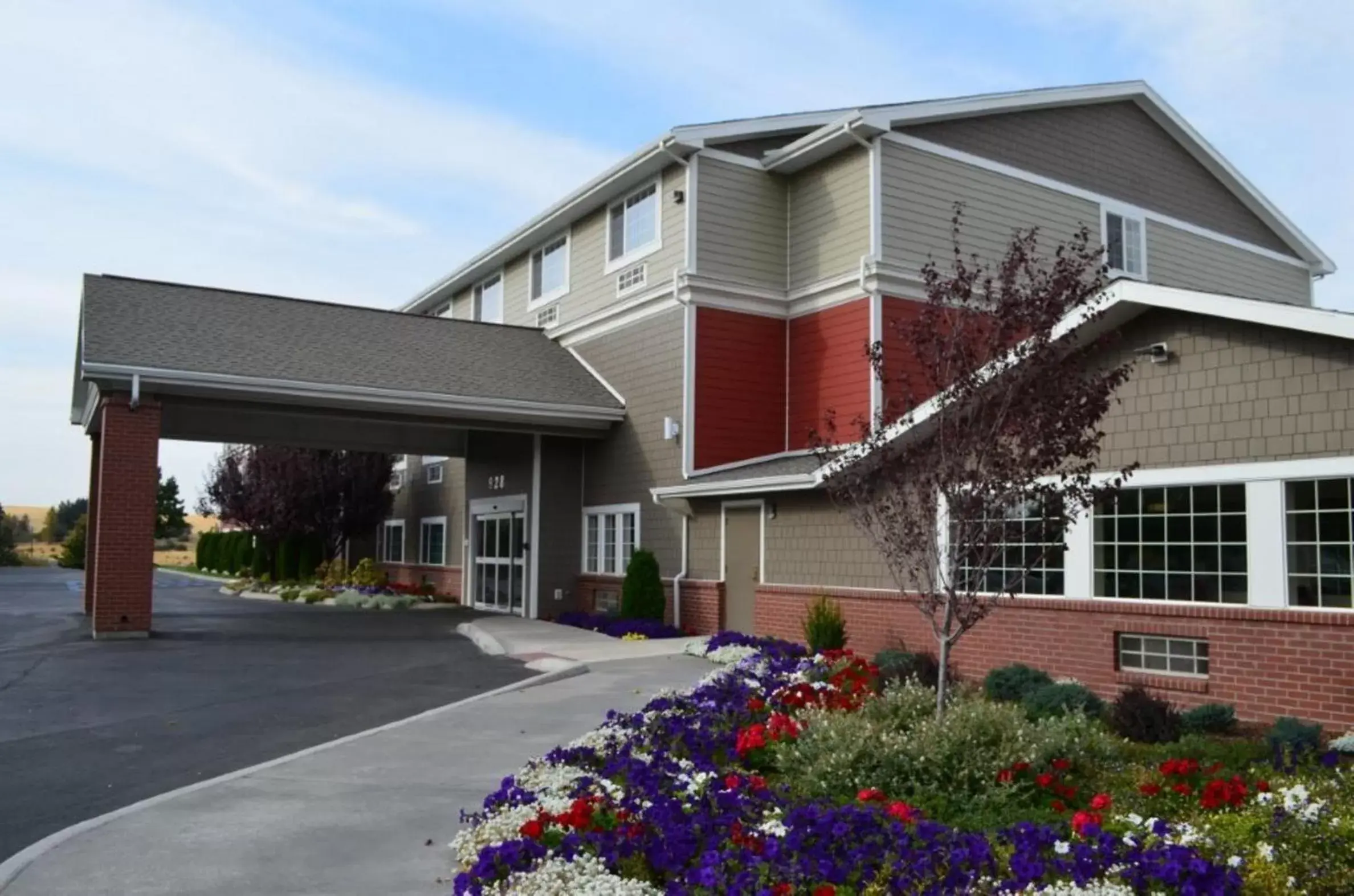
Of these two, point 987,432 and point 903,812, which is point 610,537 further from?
point 903,812

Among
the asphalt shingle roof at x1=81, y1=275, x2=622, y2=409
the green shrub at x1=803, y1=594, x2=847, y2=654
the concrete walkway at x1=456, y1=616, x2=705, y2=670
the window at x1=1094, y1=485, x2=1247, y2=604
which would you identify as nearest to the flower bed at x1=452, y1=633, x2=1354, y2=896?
the window at x1=1094, y1=485, x2=1247, y2=604

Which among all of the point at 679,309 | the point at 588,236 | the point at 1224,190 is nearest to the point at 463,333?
the point at 588,236

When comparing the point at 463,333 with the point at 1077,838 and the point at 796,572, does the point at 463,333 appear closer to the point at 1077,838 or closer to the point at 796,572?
the point at 796,572

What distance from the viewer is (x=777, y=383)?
67.7 ft

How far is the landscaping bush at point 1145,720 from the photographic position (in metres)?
9.55

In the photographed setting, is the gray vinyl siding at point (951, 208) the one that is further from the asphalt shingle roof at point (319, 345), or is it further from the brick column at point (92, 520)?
the brick column at point (92, 520)

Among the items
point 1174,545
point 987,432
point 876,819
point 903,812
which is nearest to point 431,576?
point 1174,545

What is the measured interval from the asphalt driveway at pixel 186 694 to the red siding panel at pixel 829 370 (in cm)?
690

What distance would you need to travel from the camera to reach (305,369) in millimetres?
19672

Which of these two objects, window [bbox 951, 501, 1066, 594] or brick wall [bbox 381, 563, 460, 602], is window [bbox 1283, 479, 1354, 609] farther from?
brick wall [bbox 381, 563, 460, 602]

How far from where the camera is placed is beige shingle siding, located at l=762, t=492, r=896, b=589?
1523cm

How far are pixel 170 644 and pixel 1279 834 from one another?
646 inches

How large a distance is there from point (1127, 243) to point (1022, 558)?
12.6m

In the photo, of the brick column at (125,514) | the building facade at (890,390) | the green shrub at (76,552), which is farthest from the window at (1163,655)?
the green shrub at (76,552)
